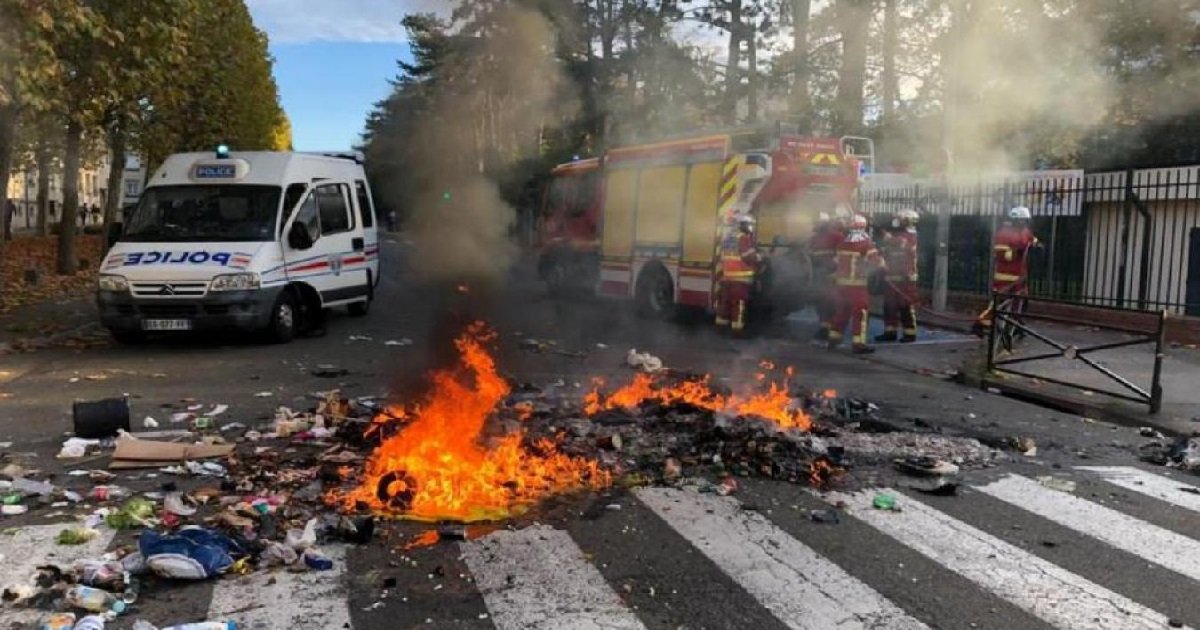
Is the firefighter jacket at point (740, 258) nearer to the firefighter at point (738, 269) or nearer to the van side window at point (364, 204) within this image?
the firefighter at point (738, 269)

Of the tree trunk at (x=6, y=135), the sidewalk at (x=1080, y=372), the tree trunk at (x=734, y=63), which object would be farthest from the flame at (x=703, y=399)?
the tree trunk at (x=734, y=63)

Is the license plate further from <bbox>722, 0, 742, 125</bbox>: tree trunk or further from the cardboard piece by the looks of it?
<bbox>722, 0, 742, 125</bbox>: tree trunk

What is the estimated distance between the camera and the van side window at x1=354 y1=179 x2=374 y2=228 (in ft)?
41.2

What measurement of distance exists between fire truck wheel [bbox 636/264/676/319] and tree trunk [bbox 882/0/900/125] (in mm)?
3920

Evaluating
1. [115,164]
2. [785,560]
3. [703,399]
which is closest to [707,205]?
[703,399]

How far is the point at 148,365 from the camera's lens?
9328 millimetres

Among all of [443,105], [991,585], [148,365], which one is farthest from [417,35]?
[991,585]

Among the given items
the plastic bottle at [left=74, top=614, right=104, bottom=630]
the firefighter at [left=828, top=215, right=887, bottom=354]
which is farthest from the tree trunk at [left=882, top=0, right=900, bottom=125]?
the plastic bottle at [left=74, top=614, right=104, bottom=630]

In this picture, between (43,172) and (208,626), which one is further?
(43,172)

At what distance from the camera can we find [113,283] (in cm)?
991

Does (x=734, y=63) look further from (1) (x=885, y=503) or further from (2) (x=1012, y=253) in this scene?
(1) (x=885, y=503)

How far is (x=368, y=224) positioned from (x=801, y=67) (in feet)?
21.7

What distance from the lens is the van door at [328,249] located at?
35.8 feet

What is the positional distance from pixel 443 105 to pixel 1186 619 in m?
11.0
